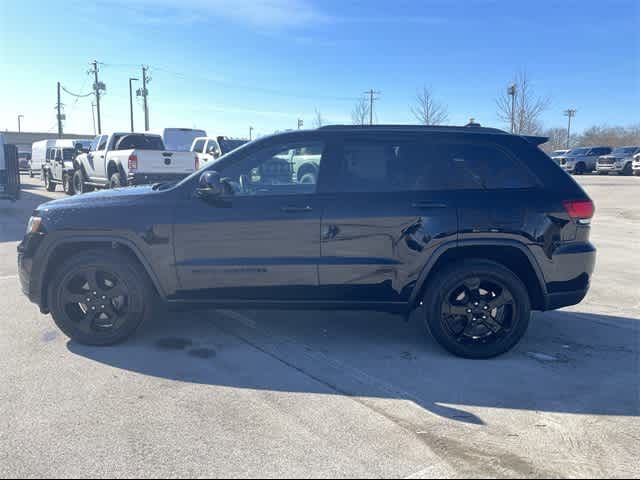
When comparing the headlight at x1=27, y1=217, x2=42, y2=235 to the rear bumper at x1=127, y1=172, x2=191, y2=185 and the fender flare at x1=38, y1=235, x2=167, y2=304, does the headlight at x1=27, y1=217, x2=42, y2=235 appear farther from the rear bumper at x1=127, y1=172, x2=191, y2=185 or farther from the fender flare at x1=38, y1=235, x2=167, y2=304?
the rear bumper at x1=127, y1=172, x2=191, y2=185

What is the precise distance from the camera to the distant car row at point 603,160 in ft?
111

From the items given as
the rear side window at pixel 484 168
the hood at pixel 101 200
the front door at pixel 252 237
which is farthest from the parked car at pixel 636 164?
the hood at pixel 101 200

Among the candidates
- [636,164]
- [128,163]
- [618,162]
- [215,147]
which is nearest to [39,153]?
[215,147]

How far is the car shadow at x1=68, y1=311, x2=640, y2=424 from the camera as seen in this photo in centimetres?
371

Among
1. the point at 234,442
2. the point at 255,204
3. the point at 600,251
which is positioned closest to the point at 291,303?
the point at 255,204

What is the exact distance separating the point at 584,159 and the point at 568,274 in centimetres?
3692

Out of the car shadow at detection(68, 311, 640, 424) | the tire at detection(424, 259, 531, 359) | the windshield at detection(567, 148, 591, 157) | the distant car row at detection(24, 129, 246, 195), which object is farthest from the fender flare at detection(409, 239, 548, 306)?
the windshield at detection(567, 148, 591, 157)

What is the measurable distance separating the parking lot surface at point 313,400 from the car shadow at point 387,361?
0.7 inches

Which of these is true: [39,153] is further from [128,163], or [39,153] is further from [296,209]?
[296,209]

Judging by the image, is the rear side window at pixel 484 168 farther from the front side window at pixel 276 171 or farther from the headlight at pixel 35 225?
the headlight at pixel 35 225

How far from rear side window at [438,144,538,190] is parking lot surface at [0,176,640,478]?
143cm

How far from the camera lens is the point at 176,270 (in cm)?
438

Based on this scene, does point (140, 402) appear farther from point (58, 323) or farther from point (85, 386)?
point (58, 323)

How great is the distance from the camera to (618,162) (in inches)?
1341
